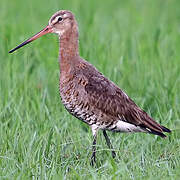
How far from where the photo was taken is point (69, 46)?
6059 millimetres

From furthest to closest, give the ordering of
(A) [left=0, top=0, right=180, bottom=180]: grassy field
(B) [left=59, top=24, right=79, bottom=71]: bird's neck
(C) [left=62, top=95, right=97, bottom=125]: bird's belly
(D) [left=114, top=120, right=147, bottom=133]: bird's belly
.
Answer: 1. (B) [left=59, top=24, right=79, bottom=71]: bird's neck
2. (D) [left=114, top=120, right=147, bottom=133]: bird's belly
3. (C) [left=62, top=95, right=97, bottom=125]: bird's belly
4. (A) [left=0, top=0, right=180, bottom=180]: grassy field

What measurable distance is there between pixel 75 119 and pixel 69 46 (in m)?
0.91

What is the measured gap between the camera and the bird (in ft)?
18.9

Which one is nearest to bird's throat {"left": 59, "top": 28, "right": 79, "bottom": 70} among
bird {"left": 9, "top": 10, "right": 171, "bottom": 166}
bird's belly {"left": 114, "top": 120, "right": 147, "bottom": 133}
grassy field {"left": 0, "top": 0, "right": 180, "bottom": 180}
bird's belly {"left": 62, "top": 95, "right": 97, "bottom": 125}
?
bird {"left": 9, "top": 10, "right": 171, "bottom": 166}

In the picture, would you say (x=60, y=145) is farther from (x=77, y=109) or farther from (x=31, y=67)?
(x=31, y=67)

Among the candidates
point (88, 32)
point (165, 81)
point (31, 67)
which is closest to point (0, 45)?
point (31, 67)

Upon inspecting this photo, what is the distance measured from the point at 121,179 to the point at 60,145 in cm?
91

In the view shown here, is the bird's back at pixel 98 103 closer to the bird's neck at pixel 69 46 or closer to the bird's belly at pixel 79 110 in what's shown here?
the bird's belly at pixel 79 110

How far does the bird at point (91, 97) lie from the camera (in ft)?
18.9

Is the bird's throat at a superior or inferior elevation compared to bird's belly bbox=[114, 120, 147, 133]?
superior

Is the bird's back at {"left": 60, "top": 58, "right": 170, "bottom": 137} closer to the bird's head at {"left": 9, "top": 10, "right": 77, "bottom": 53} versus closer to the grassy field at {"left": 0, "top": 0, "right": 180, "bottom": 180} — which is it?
the grassy field at {"left": 0, "top": 0, "right": 180, "bottom": 180}

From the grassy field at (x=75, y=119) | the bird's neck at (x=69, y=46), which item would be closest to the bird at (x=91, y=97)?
the bird's neck at (x=69, y=46)

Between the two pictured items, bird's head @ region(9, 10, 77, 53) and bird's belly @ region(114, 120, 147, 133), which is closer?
bird's belly @ region(114, 120, 147, 133)

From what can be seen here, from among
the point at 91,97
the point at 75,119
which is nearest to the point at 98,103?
the point at 91,97
